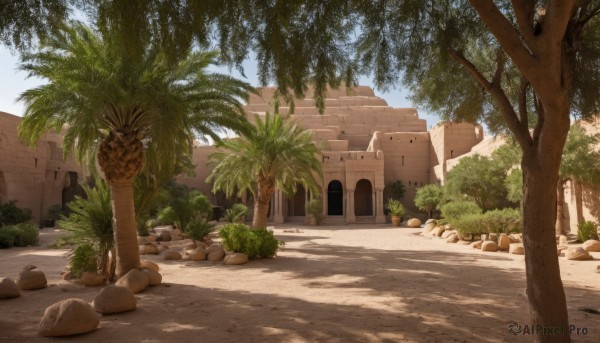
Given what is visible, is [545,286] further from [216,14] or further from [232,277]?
[232,277]

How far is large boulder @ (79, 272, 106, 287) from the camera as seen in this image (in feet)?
25.5

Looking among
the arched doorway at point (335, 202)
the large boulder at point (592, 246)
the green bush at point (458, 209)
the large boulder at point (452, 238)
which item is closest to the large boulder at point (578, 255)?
the large boulder at point (592, 246)

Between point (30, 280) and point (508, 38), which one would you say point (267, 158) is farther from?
point (508, 38)

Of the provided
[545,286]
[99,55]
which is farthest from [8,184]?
[545,286]

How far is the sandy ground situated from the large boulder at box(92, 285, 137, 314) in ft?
0.46

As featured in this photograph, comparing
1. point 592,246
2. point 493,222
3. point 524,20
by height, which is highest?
point 524,20

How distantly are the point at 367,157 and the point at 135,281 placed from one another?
2357cm

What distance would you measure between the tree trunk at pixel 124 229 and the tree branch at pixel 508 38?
22.0 ft

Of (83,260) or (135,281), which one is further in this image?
(83,260)

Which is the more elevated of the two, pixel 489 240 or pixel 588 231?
pixel 588 231

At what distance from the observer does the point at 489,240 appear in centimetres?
1402

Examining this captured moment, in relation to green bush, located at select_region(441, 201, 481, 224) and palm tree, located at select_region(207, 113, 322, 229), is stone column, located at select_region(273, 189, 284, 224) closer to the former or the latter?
green bush, located at select_region(441, 201, 481, 224)

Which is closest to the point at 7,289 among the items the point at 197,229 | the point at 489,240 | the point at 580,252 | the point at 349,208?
the point at 197,229

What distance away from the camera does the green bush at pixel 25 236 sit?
15.4 meters
